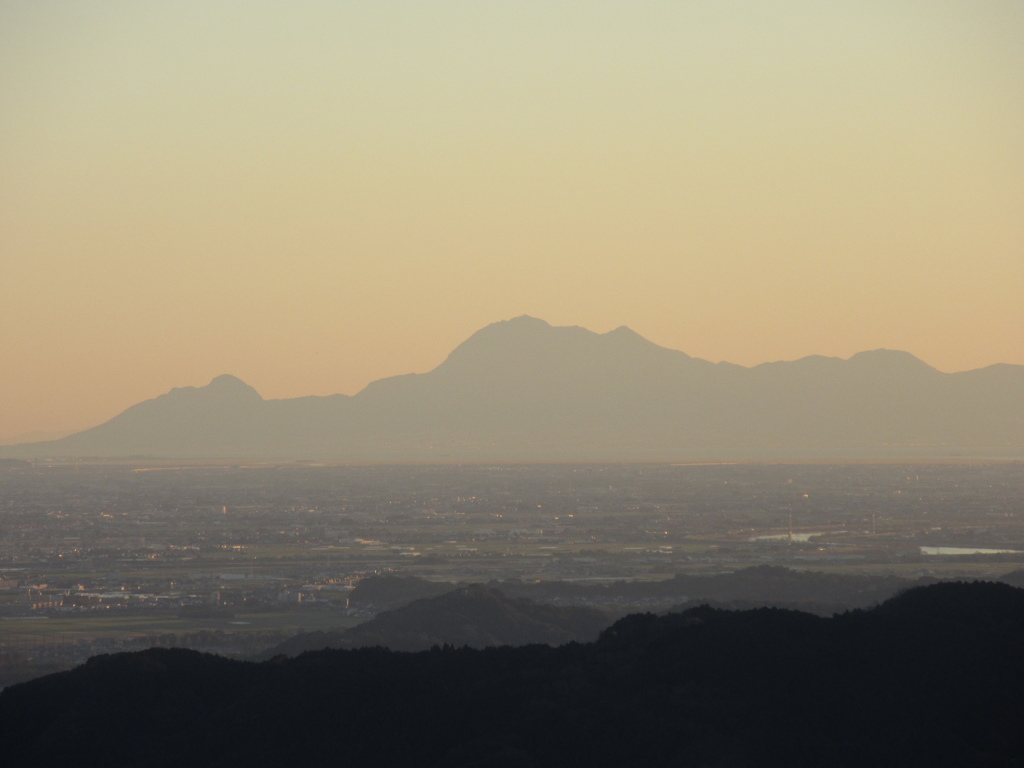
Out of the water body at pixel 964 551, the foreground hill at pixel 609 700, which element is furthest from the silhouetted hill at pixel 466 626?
the water body at pixel 964 551

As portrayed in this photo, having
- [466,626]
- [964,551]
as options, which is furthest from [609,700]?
[964,551]

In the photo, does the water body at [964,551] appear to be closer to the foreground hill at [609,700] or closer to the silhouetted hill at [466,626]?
the silhouetted hill at [466,626]

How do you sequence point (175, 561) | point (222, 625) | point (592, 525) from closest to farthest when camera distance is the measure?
1. point (222, 625)
2. point (175, 561)
3. point (592, 525)

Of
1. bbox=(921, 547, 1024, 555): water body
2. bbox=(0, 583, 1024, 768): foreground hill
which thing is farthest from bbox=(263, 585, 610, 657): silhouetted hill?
bbox=(921, 547, 1024, 555): water body

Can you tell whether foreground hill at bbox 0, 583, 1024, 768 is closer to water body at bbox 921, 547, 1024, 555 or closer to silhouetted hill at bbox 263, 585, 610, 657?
silhouetted hill at bbox 263, 585, 610, 657

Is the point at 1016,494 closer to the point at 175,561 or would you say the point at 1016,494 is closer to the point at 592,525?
the point at 592,525

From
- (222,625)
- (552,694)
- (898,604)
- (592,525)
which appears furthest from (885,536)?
(552,694)

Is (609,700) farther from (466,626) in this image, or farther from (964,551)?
(964,551)
